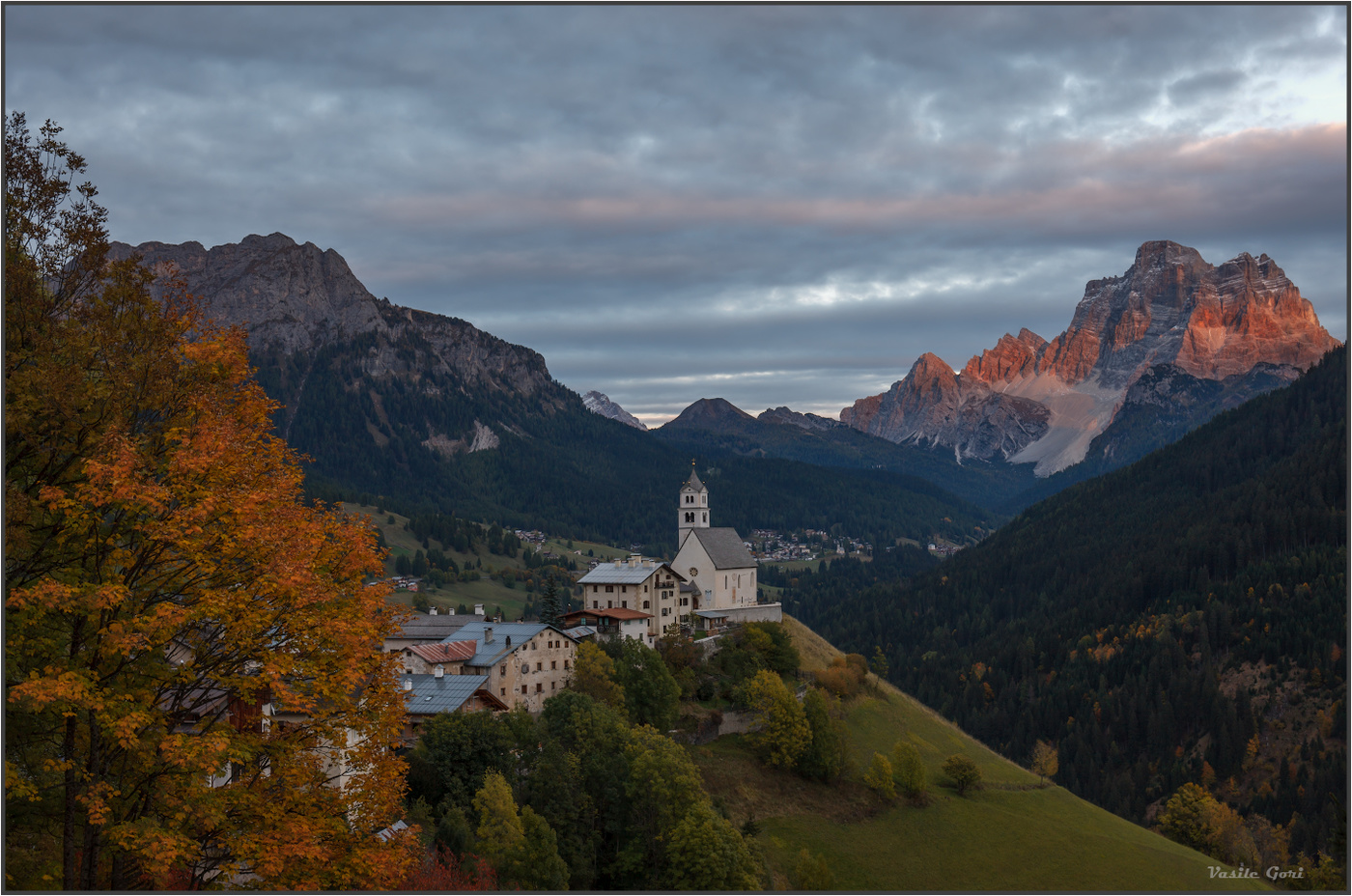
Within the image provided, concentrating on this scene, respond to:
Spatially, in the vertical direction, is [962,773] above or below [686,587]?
below

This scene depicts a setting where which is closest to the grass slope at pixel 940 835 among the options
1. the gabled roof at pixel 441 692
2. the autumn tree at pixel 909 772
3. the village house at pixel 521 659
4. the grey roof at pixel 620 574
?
the autumn tree at pixel 909 772

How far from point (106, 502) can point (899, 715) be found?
113315 millimetres

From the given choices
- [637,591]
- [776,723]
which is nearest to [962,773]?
[776,723]

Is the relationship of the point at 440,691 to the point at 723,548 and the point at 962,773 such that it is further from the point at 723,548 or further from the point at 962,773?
the point at 962,773

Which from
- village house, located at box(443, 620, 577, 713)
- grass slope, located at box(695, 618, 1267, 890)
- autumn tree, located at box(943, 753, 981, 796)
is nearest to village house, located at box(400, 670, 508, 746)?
village house, located at box(443, 620, 577, 713)

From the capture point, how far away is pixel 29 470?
22.8 m

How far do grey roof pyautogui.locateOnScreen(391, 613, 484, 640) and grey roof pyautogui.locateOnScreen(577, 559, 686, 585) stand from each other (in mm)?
12618

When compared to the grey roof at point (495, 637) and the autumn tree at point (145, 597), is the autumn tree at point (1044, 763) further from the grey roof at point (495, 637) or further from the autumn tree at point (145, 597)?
the autumn tree at point (145, 597)

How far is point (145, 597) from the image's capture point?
73.6 ft

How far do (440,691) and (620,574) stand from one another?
36.5 meters

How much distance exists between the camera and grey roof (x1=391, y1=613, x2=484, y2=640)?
95.4 meters

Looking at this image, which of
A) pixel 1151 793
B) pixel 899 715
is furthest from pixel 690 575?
pixel 1151 793

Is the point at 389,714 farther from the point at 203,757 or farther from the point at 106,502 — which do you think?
the point at 106,502

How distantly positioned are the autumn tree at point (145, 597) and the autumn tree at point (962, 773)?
93509 millimetres
